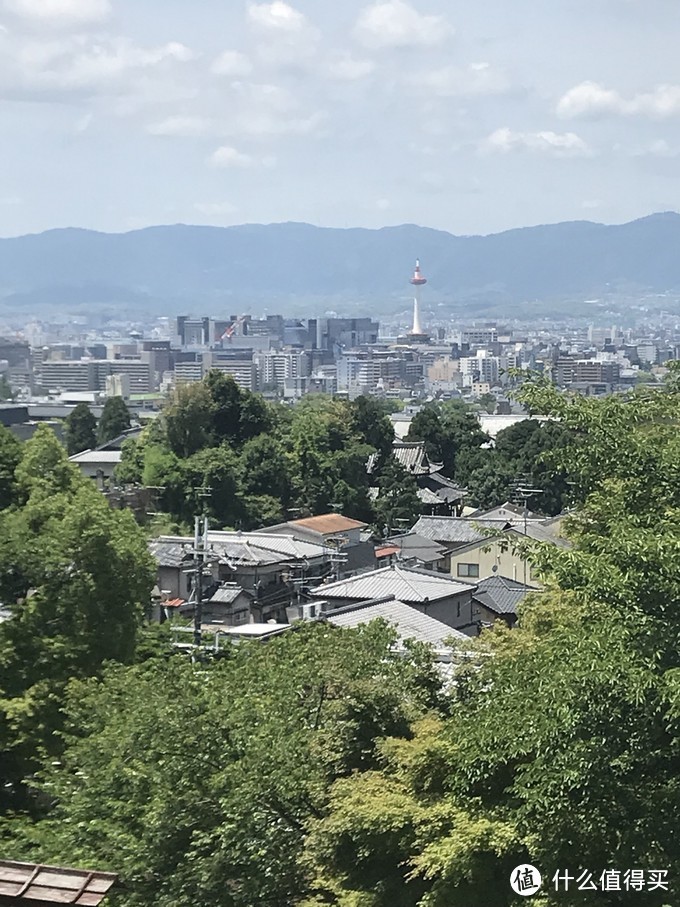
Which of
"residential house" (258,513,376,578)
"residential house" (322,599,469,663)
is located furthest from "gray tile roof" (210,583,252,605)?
"residential house" (322,599,469,663)

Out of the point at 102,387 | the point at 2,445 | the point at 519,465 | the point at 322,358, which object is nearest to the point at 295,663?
the point at 2,445

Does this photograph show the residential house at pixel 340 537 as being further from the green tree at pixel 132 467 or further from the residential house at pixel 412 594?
the green tree at pixel 132 467

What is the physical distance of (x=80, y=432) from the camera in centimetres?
4403

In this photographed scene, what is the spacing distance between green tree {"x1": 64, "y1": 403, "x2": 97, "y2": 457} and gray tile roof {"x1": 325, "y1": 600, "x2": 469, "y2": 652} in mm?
28438

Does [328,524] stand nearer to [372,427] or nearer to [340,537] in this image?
[340,537]

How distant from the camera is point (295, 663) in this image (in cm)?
904

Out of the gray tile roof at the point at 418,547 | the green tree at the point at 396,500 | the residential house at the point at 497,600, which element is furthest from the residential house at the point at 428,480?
the residential house at the point at 497,600

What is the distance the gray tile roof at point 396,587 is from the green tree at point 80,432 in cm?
2607

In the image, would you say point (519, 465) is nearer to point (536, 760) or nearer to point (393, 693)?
point (393, 693)

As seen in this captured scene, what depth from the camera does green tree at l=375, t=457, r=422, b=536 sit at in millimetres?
31203

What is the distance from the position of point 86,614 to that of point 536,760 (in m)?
5.79

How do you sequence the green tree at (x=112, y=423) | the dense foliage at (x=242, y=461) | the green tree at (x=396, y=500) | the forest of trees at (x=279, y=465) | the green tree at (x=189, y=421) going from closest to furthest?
the dense foliage at (x=242, y=461), the forest of trees at (x=279, y=465), the green tree at (x=189, y=421), the green tree at (x=396, y=500), the green tree at (x=112, y=423)

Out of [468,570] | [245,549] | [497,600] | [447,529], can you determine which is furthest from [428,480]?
[497,600]

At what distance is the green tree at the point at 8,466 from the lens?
13.6 metres
